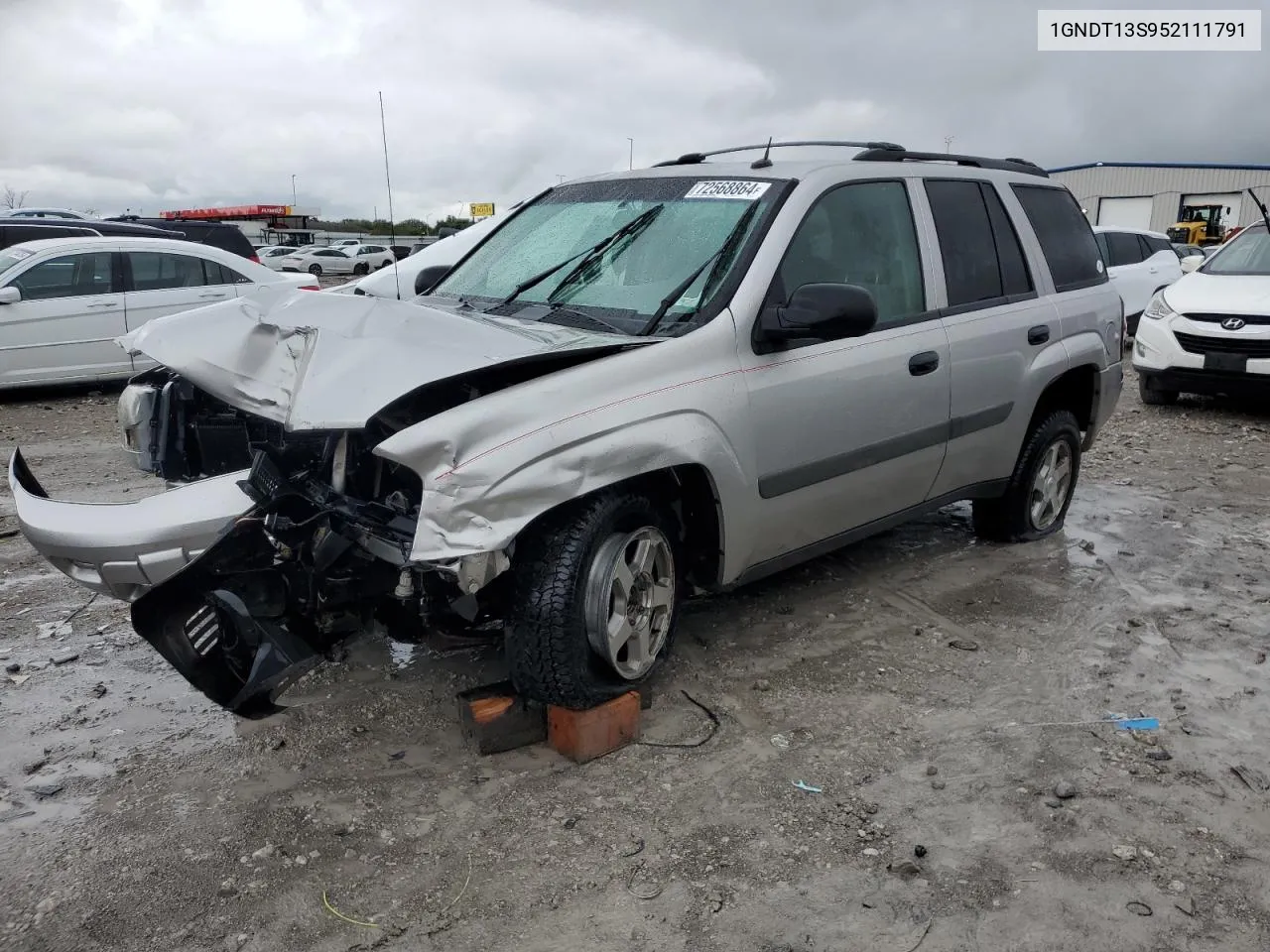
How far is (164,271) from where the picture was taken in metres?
10.5

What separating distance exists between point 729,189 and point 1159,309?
23.1 ft

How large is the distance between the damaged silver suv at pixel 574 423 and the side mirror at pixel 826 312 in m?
0.01

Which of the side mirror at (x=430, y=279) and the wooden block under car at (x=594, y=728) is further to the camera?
the side mirror at (x=430, y=279)

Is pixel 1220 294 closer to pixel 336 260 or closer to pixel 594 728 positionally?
pixel 594 728

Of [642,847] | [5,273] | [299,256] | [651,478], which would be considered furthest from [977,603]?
[299,256]

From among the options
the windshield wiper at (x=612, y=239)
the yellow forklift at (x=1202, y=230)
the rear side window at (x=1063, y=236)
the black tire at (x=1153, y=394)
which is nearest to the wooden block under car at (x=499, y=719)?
the windshield wiper at (x=612, y=239)

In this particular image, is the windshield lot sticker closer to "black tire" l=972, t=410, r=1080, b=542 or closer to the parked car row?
"black tire" l=972, t=410, r=1080, b=542

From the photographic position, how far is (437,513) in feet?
9.09

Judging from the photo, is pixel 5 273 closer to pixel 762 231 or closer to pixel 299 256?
pixel 762 231

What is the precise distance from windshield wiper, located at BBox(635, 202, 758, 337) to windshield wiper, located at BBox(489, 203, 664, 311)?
41 centimetres

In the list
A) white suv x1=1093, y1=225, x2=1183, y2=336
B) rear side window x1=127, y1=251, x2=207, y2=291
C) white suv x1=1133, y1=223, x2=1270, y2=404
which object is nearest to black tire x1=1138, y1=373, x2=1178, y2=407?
white suv x1=1133, y1=223, x2=1270, y2=404

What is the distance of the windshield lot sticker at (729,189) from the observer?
12.9 ft

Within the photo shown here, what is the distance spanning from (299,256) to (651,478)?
1451 inches

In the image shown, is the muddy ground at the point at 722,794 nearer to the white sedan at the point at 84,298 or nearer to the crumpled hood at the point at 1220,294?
the crumpled hood at the point at 1220,294
